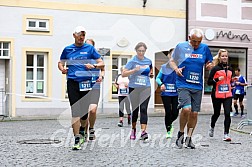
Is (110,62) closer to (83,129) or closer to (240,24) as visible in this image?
(240,24)

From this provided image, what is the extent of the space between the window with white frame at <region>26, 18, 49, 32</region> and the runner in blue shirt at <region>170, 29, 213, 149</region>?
1305 cm

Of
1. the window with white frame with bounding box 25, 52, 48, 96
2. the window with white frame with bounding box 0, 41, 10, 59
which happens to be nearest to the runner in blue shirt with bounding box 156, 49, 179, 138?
the window with white frame with bounding box 0, 41, 10, 59

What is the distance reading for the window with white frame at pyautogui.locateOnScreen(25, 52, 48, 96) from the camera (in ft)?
71.3

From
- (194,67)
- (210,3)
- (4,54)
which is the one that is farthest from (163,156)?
(210,3)

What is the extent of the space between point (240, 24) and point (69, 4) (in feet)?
26.4


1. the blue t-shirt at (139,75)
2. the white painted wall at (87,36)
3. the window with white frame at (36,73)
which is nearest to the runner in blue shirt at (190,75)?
the blue t-shirt at (139,75)

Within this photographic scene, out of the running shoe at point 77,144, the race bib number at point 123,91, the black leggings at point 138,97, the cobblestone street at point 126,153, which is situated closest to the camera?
the cobblestone street at point 126,153

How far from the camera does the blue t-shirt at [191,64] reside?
8992 millimetres

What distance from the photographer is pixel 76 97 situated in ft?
29.3

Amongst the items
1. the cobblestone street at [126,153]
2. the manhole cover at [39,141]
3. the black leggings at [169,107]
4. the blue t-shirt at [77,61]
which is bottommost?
the manhole cover at [39,141]

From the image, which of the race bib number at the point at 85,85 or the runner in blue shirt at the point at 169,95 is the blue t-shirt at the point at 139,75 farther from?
the race bib number at the point at 85,85

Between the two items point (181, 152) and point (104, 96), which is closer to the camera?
point (181, 152)

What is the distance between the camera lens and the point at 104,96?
2252cm

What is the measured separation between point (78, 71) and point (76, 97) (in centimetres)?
42
